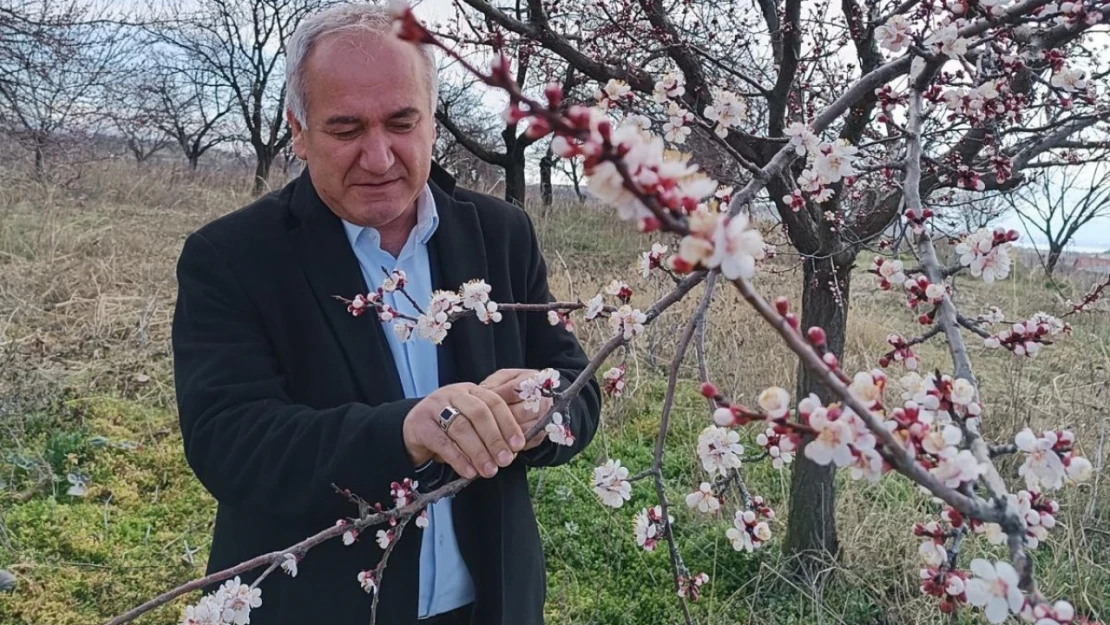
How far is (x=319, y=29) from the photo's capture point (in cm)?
140

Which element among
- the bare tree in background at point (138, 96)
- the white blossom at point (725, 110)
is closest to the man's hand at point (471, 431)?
the white blossom at point (725, 110)

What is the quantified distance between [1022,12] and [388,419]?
116 centimetres

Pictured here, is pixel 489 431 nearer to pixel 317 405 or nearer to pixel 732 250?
pixel 317 405

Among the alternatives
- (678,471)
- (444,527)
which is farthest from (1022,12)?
(678,471)

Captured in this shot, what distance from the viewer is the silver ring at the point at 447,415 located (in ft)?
3.58

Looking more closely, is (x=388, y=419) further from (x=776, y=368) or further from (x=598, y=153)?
(x=776, y=368)

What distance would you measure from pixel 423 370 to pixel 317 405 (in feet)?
0.73

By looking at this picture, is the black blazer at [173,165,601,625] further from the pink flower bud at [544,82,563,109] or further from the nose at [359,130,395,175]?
the pink flower bud at [544,82,563,109]

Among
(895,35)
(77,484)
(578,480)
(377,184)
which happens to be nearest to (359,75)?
(377,184)

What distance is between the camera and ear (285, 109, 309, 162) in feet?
4.84

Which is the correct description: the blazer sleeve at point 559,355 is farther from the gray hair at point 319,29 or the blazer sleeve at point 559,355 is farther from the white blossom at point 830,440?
the white blossom at point 830,440

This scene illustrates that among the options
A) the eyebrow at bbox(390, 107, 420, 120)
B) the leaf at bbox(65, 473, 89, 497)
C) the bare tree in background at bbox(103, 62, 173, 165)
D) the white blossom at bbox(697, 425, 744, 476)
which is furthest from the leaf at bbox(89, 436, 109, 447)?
the bare tree in background at bbox(103, 62, 173, 165)

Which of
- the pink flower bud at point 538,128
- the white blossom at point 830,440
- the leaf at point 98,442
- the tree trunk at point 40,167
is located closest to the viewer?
the pink flower bud at point 538,128

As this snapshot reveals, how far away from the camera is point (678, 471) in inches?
151
